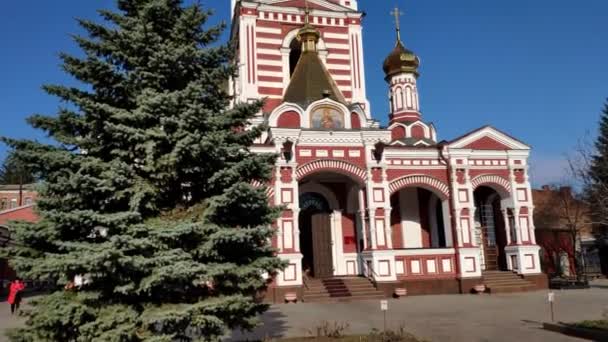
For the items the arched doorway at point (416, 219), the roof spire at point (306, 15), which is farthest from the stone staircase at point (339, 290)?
the roof spire at point (306, 15)

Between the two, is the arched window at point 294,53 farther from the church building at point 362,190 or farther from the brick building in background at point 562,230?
the brick building in background at point 562,230

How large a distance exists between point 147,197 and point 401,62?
69.1 ft

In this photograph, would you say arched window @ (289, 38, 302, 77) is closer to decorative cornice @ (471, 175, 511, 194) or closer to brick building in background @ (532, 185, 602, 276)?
decorative cornice @ (471, 175, 511, 194)

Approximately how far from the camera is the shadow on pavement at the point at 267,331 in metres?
10.6

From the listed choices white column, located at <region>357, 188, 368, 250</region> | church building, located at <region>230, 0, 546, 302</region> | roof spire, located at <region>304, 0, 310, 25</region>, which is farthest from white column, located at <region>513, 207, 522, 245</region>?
roof spire, located at <region>304, 0, 310, 25</region>

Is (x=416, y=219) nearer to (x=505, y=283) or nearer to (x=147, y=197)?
(x=505, y=283)

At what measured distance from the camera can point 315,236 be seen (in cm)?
2119

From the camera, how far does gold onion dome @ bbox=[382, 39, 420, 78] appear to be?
1061 inches

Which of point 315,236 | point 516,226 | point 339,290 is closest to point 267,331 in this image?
point 339,290

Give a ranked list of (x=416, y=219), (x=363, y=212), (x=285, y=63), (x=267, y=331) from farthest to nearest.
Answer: (x=285, y=63) → (x=416, y=219) → (x=363, y=212) → (x=267, y=331)

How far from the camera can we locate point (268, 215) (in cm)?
883

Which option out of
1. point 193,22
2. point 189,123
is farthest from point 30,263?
point 193,22

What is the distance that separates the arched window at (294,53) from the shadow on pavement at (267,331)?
13.5 metres

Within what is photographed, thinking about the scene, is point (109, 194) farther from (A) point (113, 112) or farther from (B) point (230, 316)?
(B) point (230, 316)
